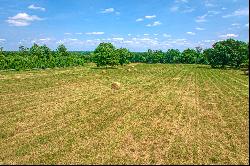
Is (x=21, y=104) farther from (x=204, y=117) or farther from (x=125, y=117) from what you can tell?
(x=204, y=117)

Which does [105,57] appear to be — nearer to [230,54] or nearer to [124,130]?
[230,54]

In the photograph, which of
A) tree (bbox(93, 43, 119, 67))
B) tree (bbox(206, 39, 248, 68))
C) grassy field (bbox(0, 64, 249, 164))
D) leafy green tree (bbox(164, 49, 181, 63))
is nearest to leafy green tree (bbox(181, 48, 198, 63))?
leafy green tree (bbox(164, 49, 181, 63))

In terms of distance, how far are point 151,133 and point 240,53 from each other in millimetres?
87735

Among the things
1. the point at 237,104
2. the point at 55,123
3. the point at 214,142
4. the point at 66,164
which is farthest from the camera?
the point at 237,104

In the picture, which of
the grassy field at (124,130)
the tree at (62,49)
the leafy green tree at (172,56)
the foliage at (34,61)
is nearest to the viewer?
→ the grassy field at (124,130)

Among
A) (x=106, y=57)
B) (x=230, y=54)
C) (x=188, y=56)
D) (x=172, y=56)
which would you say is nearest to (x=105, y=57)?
(x=106, y=57)

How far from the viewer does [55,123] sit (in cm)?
2094

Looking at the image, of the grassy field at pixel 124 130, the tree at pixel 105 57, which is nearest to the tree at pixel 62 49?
the tree at pixel 105 57

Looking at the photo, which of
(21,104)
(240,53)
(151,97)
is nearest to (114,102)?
(151,97)

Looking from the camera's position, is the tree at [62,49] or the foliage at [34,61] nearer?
the foliage at [34,61]

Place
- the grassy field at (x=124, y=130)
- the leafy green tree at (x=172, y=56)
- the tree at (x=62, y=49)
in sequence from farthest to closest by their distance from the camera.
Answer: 1. the leafy green tree at (x=172, y=56)
2. the tree at (x=62, y=49)
3. the grassy field at (x=124, y=130)

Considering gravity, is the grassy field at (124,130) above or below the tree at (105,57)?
below

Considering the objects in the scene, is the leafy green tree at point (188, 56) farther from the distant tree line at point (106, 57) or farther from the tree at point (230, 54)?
the tree at point (230, 54)

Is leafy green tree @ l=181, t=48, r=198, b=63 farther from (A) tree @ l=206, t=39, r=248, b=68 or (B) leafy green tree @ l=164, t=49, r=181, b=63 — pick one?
(A) tree @ l=206, t=39, r=248, b=68
